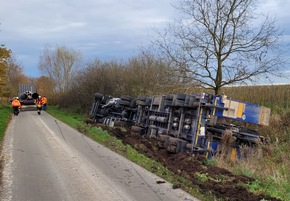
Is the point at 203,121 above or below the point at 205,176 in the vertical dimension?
above

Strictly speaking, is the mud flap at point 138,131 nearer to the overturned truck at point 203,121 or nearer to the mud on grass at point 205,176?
the overturned truck at point 203,121

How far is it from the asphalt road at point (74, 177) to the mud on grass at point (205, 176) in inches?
26.0

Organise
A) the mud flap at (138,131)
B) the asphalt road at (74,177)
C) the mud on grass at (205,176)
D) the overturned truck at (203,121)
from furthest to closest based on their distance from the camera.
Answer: the mud flap at (138,131) < the overturned truck at (203,121) < the mud on grass at (205,176) < the asphalt road at (74,177)

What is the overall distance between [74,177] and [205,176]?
286 centimetres

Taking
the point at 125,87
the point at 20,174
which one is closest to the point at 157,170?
the point at 20,174

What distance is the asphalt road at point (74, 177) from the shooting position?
5.74 metres

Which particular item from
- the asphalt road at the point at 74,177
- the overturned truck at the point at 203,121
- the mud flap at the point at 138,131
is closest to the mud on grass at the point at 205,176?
the overturned truck at the point at 203,121

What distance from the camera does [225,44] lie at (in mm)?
13531

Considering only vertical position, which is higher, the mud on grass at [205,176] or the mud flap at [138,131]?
the mud flap at [138,131]

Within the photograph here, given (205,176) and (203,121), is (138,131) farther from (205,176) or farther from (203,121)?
(205,176)

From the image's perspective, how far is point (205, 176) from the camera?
7375 mm

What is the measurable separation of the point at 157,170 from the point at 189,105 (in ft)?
11.6

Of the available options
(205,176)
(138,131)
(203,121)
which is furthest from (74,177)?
(138,131)

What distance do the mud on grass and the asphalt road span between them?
0.66 m
